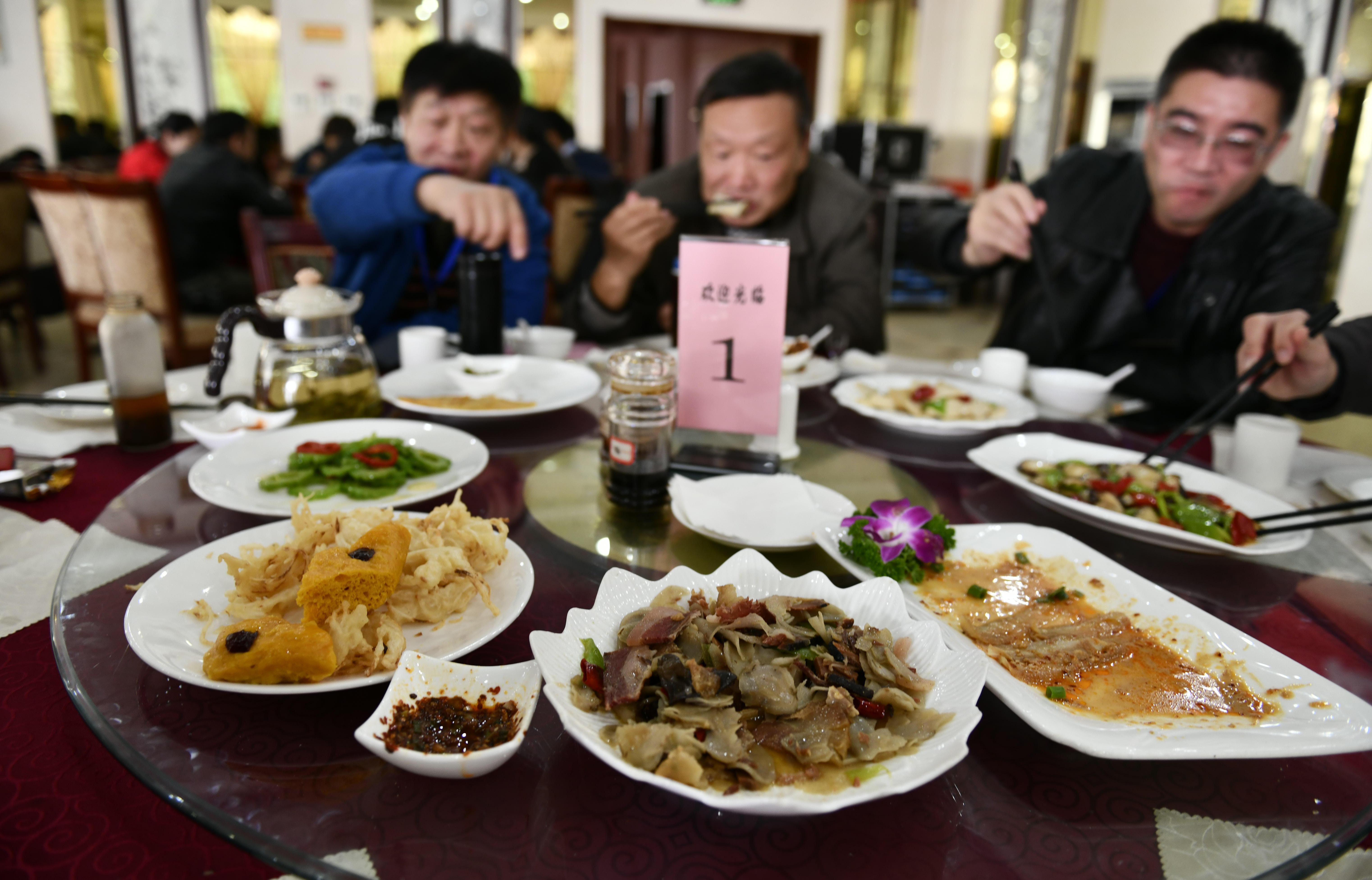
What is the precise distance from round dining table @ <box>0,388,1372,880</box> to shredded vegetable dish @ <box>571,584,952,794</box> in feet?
0.18

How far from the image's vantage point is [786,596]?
89 centimetres

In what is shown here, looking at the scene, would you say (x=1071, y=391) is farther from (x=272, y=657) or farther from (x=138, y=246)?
(x=138, y=246)

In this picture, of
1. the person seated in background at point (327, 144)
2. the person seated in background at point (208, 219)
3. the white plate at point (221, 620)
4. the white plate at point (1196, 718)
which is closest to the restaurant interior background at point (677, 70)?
the person seated in background at point (327, 144)

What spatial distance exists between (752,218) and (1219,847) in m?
2.38

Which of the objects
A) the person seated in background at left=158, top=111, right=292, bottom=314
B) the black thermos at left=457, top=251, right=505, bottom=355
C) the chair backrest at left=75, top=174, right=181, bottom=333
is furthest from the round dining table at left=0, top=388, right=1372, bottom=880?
the person seated in background at left=158, top=111, right=292, bottom=314

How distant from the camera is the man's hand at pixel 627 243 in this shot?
2.36 meters

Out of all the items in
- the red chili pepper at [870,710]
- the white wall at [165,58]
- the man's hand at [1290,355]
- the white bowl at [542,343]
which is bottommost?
the red chili pepper at [870,710]

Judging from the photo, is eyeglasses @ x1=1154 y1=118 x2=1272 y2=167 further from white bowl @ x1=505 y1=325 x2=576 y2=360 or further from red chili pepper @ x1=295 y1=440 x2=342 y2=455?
red chili pepper @ x1=295 y1=440 x2=342 y2=455

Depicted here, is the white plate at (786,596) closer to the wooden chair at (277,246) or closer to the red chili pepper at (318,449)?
the red chili pepper at (318,449)

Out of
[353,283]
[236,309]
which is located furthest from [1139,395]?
[353,283]

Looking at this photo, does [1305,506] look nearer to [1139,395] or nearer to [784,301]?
[1139,395]

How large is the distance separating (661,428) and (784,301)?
0.95 feet

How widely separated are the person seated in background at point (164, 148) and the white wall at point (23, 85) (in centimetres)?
272

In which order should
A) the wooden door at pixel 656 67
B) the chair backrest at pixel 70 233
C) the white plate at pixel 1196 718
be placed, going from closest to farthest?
the white plate at pixel 1196 718, the chair backrest at pixel 70 233, the wooden door at pixel 656 67
